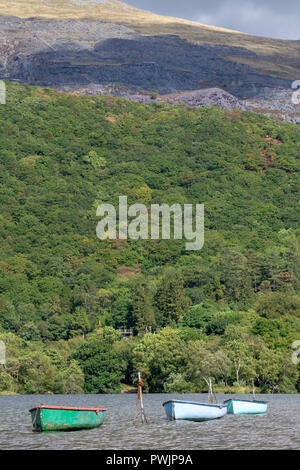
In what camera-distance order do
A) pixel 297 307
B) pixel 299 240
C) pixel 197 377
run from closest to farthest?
1. pixel 197 377
2. pixel 297 307
3. pixel 299 240

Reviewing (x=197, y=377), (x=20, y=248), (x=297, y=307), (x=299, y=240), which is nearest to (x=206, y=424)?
(x=197, y=377)

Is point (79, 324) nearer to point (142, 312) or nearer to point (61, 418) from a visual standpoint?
point (142, 312)

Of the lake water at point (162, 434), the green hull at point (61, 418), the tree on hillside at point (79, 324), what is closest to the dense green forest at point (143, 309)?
the tree on hillside at point (79, 324)

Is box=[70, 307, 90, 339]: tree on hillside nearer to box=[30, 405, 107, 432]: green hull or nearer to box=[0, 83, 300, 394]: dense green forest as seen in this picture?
box=[0, 83, 300, 394]: dense green forest

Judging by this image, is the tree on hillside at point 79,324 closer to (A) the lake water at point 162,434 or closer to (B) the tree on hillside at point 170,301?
(B) the tree on hillside at point 170,301

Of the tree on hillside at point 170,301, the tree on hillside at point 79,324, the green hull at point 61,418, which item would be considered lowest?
the green hull at point 61,418

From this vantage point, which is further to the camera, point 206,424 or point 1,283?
point 1,283

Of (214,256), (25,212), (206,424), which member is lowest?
(206,424)

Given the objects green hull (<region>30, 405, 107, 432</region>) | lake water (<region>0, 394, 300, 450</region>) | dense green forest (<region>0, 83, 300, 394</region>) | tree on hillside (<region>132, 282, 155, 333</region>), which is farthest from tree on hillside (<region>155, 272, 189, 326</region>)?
green hull (<region>30, 405, 107, 432</region>)
